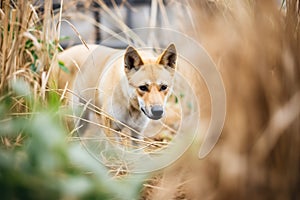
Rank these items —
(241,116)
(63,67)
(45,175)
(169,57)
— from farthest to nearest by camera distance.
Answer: (63,67)
(169,57)
(241,116)
(45,175)

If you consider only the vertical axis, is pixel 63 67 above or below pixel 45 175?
above

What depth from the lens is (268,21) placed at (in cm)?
87

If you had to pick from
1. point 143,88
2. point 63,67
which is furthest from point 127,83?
point 63,67

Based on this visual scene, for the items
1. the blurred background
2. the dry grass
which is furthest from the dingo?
the dry grass

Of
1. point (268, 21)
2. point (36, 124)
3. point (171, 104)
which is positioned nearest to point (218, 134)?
point (268, 21)

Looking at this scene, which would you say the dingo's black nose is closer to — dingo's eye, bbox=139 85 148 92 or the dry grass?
dingo's eye, bbox=139 85 148 92

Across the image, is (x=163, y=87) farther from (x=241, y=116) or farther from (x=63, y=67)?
(x=241, y=116)

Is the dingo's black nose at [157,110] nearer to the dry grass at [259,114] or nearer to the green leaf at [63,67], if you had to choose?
the green leaf at [63,67]

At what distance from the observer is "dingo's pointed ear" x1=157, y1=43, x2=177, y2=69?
115cm

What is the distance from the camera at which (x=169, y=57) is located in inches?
45.6

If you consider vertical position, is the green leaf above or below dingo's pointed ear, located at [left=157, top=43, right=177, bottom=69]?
below

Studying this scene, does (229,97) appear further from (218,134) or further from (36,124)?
(36,124)

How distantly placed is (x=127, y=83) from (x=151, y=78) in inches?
2.7

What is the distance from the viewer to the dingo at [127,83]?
118cm
